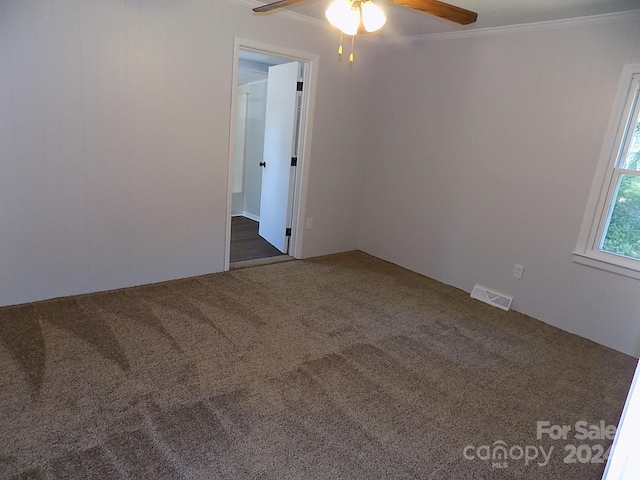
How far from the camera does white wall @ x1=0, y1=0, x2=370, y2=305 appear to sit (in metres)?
2.75

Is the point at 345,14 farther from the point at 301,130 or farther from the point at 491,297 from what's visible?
the point at 491,297

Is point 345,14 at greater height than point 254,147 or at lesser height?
greater

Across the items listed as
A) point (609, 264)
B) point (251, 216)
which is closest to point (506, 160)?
point (609, 264)

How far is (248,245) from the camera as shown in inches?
194

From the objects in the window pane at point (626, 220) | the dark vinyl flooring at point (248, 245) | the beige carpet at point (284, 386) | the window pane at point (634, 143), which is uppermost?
the window pane at point (634, 143)

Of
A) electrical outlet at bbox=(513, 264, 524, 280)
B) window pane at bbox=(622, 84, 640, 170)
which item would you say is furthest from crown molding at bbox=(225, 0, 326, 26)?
electrical outlet at bbox=(513, 264, 524, 280)

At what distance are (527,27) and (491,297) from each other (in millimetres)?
2290

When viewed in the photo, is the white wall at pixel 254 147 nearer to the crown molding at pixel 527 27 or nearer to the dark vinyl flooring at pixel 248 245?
the dark vinyl flooring at pixel 248 245

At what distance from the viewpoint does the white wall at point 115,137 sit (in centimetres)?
275

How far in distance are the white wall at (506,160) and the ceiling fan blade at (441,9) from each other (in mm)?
1417

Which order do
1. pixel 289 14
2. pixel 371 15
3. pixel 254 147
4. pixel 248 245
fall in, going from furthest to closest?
pixel 254 147
pixel 248 245
pixel 289 14
pixel 371 15

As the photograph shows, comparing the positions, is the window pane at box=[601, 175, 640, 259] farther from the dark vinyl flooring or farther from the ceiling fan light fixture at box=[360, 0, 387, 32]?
the dark vinyl flooring

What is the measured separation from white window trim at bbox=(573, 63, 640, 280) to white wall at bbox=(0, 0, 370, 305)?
8.55 ft

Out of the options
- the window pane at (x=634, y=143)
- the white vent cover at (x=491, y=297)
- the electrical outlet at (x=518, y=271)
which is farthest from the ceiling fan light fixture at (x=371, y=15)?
the white vent cover at (x=491, y=297)
